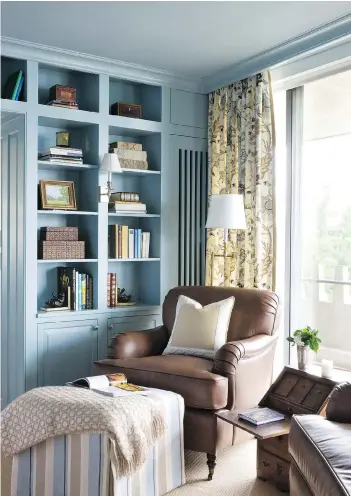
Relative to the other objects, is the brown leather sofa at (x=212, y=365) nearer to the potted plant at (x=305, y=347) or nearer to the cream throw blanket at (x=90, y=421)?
the potted plant at (x=305, y=347)

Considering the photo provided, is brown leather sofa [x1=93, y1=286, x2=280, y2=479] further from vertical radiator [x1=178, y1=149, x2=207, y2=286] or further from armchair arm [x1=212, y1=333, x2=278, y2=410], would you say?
vertical radiator [x1=178, y1=149, x2=207, y2=286]

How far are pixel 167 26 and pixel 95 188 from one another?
53.7 inches

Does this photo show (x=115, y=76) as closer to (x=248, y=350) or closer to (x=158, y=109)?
(x=158, y=109)

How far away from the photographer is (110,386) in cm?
313

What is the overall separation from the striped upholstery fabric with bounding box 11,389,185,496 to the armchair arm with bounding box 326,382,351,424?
85 cm

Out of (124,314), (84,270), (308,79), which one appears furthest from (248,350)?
(308,79)

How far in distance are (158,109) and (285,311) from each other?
1.95 meters

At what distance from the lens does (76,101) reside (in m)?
4.55

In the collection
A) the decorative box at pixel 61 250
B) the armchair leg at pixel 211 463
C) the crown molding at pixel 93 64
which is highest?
the crown molding at pixel 93 64

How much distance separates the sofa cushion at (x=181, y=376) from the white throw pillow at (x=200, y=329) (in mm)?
103

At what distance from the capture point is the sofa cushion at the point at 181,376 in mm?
3170

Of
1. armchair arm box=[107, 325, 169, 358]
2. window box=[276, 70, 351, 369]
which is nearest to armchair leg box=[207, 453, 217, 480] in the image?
armchair arm box=[107, 325, 169, 358]

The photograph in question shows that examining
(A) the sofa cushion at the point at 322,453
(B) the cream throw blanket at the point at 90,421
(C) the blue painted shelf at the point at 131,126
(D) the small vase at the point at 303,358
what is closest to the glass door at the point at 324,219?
(D) the small vase at the point at 303,358

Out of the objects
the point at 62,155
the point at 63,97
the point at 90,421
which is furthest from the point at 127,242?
the point at 90,421
